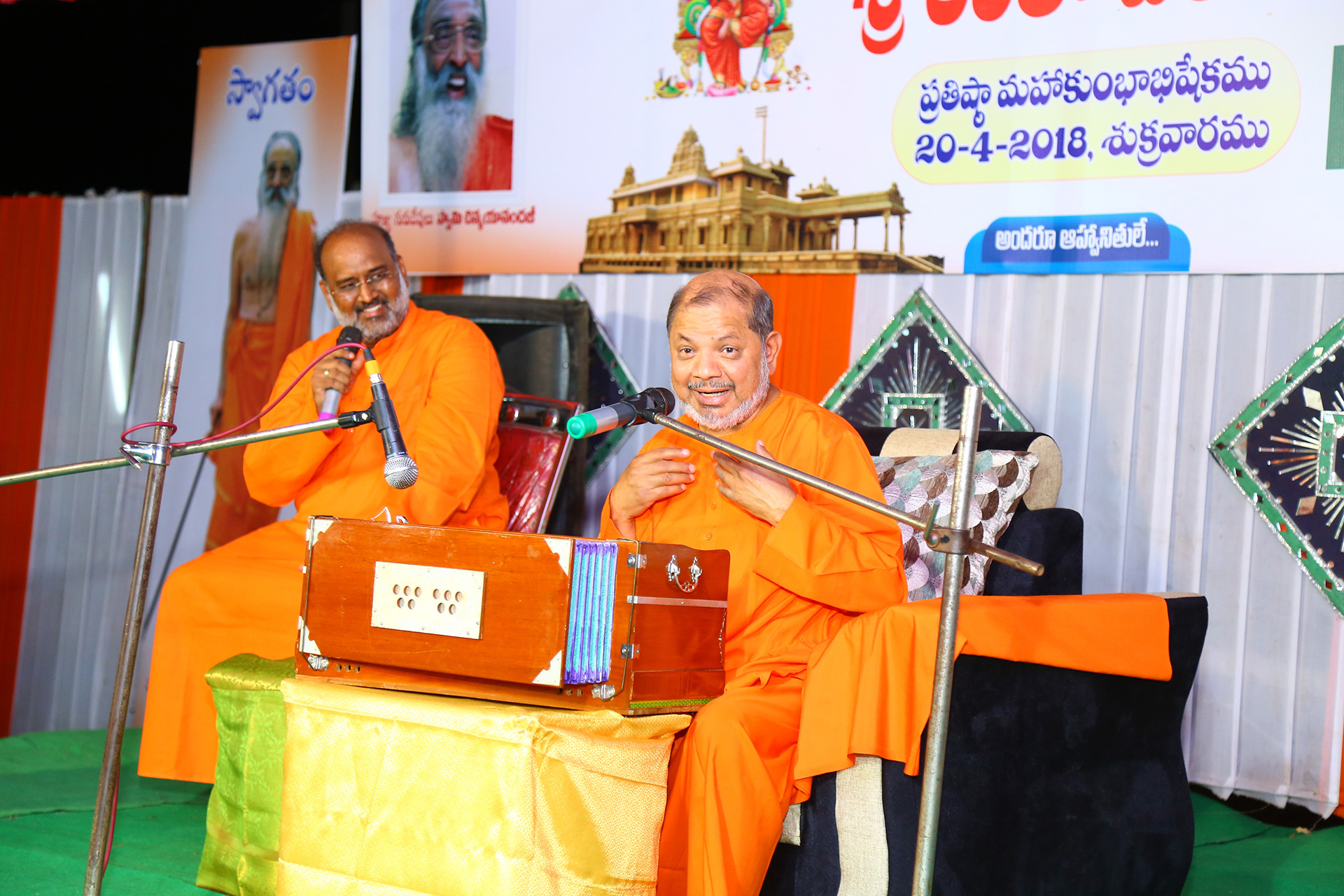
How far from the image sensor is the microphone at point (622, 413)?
6.12 ft

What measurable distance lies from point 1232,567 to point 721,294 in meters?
1.99

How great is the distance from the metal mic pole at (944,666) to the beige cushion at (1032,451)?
114 centimetres

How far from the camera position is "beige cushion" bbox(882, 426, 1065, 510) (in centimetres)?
302

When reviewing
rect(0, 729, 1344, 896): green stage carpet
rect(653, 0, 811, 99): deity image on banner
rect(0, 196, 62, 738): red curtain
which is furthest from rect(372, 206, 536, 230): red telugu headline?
rect(0, 729, 1344, 896): green stage carpet

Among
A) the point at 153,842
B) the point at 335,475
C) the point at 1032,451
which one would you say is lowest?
the point at 153,842

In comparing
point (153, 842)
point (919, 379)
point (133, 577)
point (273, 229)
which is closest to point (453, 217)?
point (273, 229)

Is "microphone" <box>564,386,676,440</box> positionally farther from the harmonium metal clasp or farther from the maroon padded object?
the maroon padded object

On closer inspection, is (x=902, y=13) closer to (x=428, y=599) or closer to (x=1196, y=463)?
(x=1196, y=463)

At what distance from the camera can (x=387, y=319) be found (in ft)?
11.9

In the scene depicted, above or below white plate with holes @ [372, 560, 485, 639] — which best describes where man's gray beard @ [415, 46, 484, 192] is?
above

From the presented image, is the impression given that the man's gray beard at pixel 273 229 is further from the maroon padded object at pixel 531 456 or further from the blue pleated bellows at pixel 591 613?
the blue pleated bellows at pixel 591 613

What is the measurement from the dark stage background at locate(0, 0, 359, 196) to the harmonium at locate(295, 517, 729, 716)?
4101 millimetres

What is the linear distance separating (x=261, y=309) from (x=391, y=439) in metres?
3.47

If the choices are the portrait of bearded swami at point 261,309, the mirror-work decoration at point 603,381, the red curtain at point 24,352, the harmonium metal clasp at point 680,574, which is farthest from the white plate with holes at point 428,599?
the red curtain at point 24,352
